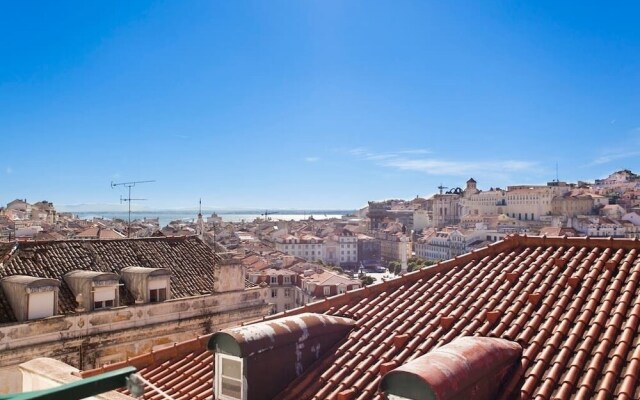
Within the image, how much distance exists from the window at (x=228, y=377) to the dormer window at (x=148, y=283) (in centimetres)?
1087

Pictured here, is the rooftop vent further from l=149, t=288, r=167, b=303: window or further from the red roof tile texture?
l=149, t=288, r=167, b=303: window

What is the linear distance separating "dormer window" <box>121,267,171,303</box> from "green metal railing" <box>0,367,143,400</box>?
13.6 metres

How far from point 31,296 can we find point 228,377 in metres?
10.1

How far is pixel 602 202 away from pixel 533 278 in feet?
541

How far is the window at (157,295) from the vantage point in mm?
16547

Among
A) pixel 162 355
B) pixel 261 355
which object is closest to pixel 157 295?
pixel 162 355

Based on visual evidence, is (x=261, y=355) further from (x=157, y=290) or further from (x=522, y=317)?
(x=157, y=290)

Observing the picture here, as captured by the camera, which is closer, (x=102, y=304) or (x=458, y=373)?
(x=458, y=373)

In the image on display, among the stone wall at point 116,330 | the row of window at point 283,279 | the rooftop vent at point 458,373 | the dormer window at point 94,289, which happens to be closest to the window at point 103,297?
the dormer window at point 94,289

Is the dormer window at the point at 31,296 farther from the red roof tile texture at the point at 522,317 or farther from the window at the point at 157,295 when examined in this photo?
the red roof tile texture at the point at 522,317

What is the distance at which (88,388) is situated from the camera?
320 cm

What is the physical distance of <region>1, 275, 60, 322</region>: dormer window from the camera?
13969mm

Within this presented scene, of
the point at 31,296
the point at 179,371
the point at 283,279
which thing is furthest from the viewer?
the point at 283,279

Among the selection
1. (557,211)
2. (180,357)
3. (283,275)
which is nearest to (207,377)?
(180,357)
